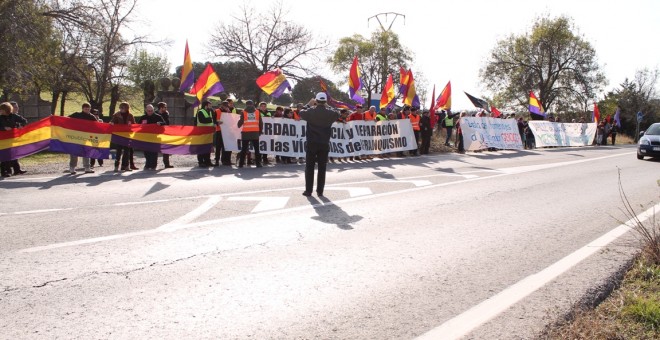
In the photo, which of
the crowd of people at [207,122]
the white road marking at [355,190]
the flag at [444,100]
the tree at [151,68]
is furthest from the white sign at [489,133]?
the tree at [151,68]

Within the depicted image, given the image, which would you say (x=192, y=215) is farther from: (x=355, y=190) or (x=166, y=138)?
(x=166, y=138)

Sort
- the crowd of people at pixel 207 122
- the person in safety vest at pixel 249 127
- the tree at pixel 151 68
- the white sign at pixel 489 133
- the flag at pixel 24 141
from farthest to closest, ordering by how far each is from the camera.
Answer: the tree at pixel 151 68 → the white sign at pixel 489 133 → the person in safety vest at pixel 249 127 → the crowd of people at pixel 207 122 → the flag at pixel 24 141

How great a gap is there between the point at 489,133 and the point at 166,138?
16693 millimetres

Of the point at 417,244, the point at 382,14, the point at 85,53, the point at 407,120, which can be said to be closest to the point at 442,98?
the point at 407,120

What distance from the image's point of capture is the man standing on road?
9.08m

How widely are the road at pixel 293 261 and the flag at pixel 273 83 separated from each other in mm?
8146

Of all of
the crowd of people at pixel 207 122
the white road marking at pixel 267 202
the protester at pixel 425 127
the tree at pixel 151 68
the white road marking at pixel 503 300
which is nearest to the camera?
the white road marking at pixel 503 300

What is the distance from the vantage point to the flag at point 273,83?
17.0 meters

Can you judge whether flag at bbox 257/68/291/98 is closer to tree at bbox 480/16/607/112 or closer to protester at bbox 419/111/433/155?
protester at bbox 419/111/433/155

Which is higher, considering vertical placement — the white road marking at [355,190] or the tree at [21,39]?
the tree at [21,39]

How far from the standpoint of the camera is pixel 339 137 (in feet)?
57.1

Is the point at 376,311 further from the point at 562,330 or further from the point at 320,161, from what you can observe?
the point at 320,161

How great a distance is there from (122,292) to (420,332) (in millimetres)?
2280

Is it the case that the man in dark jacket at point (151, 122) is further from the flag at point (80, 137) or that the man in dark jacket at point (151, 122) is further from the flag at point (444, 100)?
the flag at point (444, 100)
